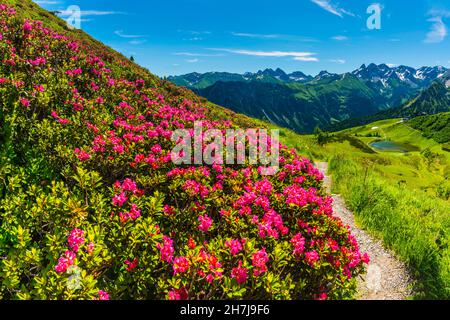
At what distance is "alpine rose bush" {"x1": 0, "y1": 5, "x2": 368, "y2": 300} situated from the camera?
5582 mm

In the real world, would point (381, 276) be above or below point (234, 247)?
below

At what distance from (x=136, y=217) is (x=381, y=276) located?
8.30 meters

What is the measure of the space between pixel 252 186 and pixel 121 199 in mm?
3768

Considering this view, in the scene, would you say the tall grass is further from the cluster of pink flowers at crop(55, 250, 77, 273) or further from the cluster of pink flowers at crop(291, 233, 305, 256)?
the cluster of pink flowers at crop(55, 250, 77, 273)

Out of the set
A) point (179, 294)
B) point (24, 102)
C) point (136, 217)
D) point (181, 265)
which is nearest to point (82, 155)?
point (136, 217)

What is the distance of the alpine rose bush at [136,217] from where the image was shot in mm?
5582

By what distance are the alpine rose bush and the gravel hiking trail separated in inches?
92.2

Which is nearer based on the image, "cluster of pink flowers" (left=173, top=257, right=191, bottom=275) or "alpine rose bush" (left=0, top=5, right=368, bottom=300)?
"cluster of pink flowers" (left=173, top=257, right=191, bottom=275)

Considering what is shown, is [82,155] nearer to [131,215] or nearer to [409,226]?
[131,215]

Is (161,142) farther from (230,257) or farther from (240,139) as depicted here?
(230,257)

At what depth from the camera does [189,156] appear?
9969 mm

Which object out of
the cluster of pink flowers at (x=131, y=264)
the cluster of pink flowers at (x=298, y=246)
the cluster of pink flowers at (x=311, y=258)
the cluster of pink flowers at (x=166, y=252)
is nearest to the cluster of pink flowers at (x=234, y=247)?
the cluster of pink flowers at (x=166, y=252)

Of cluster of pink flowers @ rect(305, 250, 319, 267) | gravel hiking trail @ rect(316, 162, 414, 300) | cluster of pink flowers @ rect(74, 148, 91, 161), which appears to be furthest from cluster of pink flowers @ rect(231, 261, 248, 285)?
cluster of pink flowers @ rect(74, 148, 91, 161)

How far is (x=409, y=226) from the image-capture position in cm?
1182
